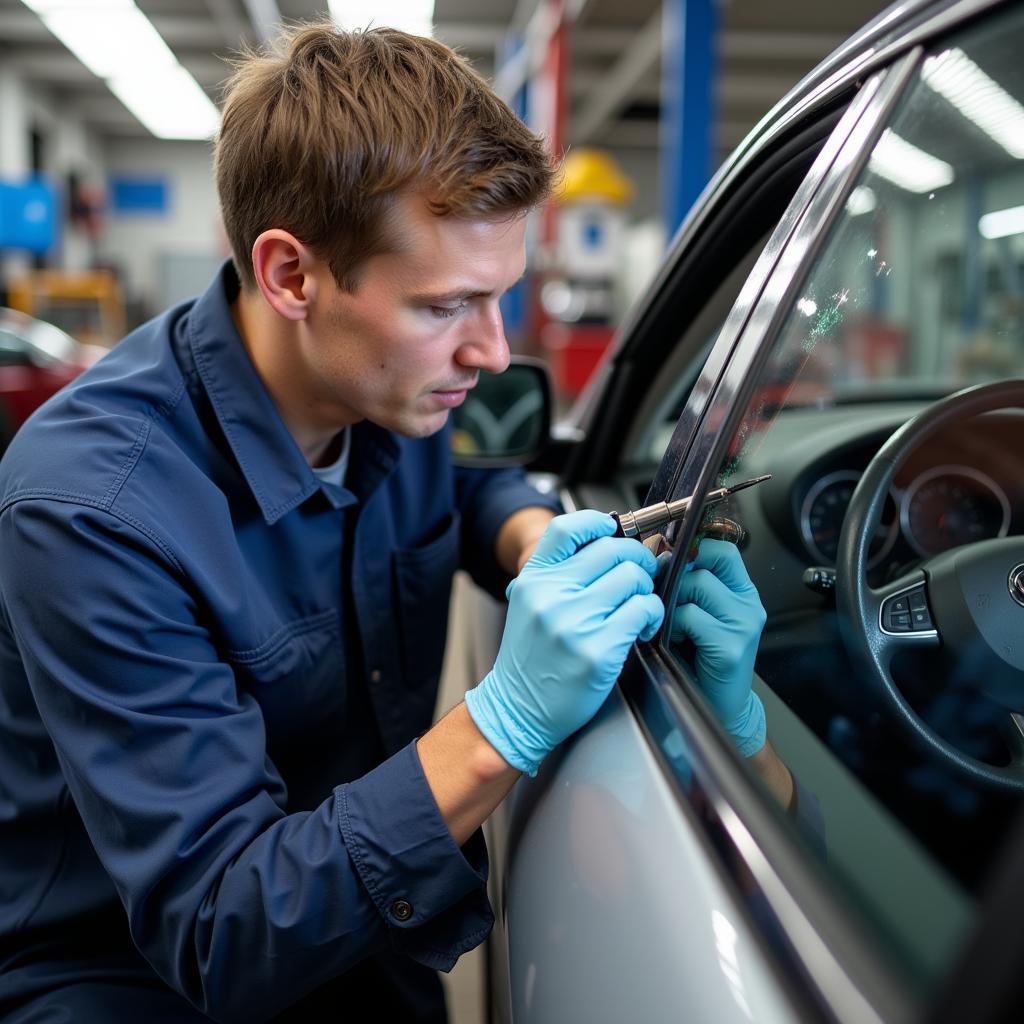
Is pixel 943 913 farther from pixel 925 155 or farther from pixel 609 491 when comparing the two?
pixel 609 491

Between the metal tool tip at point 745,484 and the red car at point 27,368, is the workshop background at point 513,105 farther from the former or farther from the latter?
the metal tool tip at point 745,484

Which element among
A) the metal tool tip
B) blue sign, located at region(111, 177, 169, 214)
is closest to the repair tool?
the metal tool tip

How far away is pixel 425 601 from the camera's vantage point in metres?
1.50

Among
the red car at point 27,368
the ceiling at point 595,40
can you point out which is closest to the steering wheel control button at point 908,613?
the red car at point 27,368

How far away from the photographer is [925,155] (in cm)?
99

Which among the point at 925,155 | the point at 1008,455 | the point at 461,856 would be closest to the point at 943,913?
the point at 461,856

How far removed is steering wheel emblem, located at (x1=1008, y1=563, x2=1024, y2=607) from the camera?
1042mm

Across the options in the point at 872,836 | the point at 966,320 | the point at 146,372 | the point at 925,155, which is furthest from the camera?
the point at 966,320

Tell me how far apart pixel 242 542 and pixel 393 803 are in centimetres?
45

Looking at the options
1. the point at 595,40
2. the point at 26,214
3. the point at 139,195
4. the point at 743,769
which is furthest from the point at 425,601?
the point at 139,195

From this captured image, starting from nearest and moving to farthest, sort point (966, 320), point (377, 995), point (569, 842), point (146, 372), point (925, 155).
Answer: point (569, 842) < point (925, 155) < point (146, 372) < point (377, 995) < point (966, 320)

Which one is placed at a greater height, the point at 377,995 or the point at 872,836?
the point at 872,836

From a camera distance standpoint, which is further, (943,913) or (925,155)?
(925,155)

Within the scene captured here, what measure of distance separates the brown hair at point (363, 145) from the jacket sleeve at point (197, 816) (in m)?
0.42
